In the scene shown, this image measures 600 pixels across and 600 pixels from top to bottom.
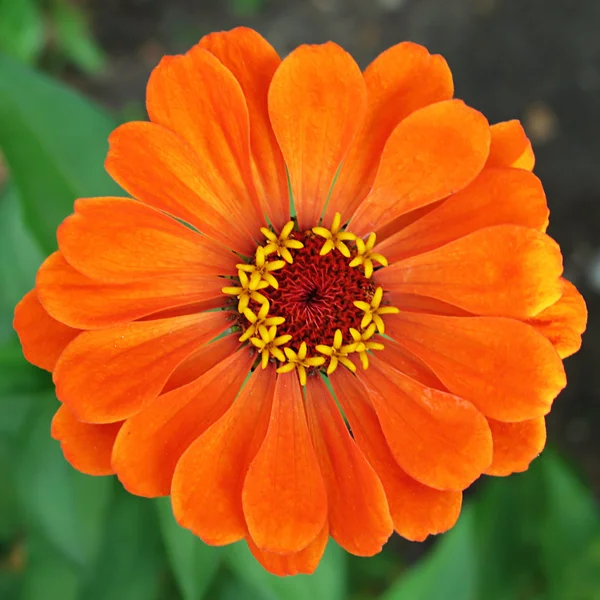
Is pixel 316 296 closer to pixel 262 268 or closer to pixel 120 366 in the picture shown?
pixel 262 268

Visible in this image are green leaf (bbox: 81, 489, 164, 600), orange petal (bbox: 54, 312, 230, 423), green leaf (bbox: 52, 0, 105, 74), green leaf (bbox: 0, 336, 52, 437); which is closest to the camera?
orange petal (bbox: 54, 312, 230, 423)

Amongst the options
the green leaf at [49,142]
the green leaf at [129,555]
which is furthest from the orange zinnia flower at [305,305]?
the green leaf at [129,555]

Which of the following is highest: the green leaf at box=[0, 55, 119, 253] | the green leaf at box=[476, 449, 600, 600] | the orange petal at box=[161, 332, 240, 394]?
the green leaf at box=[0, 55, 119, 253]

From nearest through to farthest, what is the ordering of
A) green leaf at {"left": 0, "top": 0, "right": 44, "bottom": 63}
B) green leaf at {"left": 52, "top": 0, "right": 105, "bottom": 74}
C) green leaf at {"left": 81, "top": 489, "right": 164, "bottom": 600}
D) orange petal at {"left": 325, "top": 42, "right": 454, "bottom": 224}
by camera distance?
orange petal at {"left": 325, "top": 42, "right": 454, "bottom": 224}, green leaf at {"left": 81, "top": 489, "right": 164, "bottom": 600}, green leaf at {"left": 0, "top": 0, "right": 44, "bottom": 63}, green leaf at {"left": 52, "top": 0, "right": 105, "bottom": 74}

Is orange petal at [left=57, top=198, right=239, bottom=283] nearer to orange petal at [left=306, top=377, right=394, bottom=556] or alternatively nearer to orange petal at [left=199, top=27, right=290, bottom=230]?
orange petal at [left=199, top=27, right=290, bottom=230]

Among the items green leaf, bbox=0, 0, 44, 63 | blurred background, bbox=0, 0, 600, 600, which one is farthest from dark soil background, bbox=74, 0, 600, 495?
green leaf, bbox=0, 0, 44, 63

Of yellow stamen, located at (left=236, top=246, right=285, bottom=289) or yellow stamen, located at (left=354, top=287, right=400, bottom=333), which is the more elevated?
yellow stamen, located at (left=236, top=246, right=285, bottom=289)

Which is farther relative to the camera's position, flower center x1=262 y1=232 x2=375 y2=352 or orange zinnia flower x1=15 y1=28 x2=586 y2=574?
flower center x1=262 y1=232 x2=375 y2=352
